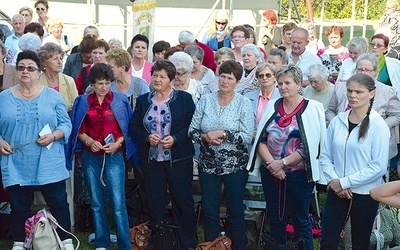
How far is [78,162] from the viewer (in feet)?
23.2

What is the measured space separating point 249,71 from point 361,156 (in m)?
2.40

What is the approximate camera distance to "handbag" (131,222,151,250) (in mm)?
6363

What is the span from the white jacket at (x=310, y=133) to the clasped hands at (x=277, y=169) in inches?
7.9

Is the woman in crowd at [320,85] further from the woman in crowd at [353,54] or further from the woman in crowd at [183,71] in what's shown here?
the woman in crowd at [183,71]

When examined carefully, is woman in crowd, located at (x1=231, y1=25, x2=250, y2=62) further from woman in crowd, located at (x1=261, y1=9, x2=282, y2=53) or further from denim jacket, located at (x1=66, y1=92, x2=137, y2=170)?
denim jacket, located at (x1=66, y1=92, x2=137, y2=170)

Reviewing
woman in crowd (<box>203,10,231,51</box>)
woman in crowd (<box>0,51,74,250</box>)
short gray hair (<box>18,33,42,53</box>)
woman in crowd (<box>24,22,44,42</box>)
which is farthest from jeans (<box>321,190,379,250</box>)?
woman in crowd (<box>24,22,44,42</box>)

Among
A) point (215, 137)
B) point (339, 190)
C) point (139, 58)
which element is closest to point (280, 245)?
point (339, 190)

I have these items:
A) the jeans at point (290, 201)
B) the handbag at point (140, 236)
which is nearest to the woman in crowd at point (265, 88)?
the jeans at point (290, 201)

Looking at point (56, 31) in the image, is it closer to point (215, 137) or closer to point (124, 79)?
point (124, 79)

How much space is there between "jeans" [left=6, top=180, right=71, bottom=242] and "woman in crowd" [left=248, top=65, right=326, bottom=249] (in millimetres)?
1755

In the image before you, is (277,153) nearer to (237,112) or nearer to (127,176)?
(237,112)

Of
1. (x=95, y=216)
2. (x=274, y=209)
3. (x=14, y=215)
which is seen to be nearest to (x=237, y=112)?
(x=274, y=209)

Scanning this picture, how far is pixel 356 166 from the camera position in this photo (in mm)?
5352

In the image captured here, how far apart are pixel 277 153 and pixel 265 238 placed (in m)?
0.75
